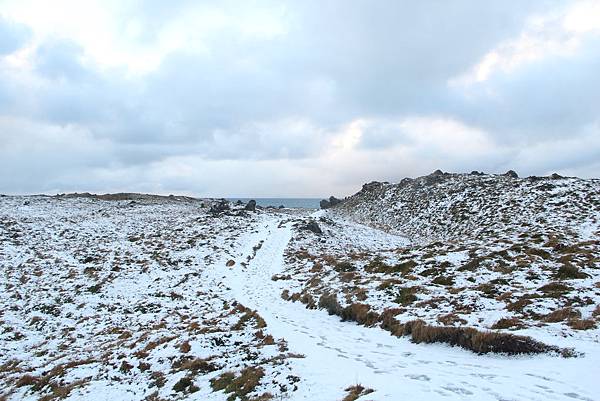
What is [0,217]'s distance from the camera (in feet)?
144

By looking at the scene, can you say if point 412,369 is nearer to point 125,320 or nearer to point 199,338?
point 199,338

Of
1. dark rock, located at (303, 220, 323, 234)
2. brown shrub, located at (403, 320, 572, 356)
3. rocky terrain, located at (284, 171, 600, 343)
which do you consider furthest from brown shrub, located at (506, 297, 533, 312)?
dark rock, located at (303, 220, 323, 234)

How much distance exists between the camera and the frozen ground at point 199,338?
29.3 ft

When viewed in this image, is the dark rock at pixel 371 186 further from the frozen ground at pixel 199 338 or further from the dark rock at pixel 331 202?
the frozen ground at pixel 199 338

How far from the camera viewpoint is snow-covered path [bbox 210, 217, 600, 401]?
779 cm

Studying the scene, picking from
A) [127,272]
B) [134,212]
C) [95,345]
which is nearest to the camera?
[95,345]

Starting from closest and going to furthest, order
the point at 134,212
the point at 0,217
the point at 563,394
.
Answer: the point at 563,394
the point at 0,217
the point at 134,212

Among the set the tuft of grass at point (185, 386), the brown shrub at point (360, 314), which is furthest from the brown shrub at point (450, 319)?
the tuft of grass at point (185, 386)

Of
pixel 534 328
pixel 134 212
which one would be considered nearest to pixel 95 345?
pixel 534 328

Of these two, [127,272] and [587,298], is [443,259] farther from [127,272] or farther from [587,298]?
[127,272]

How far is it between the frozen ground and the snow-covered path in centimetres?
4

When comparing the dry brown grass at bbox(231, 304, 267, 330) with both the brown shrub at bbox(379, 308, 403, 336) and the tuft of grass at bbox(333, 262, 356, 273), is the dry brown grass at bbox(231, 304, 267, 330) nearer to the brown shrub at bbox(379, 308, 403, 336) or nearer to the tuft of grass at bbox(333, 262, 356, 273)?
the brown shrub at bbox(379, 308, 403, 336)

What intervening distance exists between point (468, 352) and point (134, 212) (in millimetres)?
55538

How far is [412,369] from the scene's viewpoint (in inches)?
387
